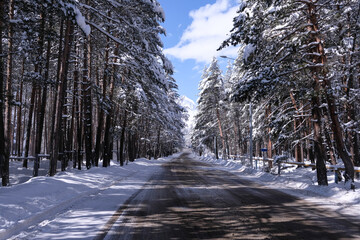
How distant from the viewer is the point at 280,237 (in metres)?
4.78

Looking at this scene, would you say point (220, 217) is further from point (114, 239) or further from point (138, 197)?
point (138, 197)

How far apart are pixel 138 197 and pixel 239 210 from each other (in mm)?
3547

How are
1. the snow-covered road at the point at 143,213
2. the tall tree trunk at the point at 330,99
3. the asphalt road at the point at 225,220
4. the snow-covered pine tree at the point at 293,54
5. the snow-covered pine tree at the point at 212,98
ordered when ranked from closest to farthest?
the asphalt road at the point at 225,220 → the snow-covered road at the point at 143,213 → the tall tree trunk at the point at 330,99 → the snow-covered pine tree at the point at 293,54 → the snow-covered pine tree at the point at 212,98

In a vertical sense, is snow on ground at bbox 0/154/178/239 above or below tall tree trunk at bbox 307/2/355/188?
below

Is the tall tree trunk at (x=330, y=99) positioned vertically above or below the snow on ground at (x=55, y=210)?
above

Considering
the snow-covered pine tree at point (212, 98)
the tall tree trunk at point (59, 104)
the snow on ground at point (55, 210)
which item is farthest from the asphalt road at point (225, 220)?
the snow-covered pine tree at point (212, 98)

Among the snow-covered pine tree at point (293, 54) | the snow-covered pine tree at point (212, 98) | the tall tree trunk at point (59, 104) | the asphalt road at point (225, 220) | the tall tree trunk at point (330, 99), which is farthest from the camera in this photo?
the snow-covered pine tree at point (212, 98)

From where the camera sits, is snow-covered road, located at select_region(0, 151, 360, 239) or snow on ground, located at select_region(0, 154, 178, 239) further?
snow-covered road, located at select_region(0, 151, 360, 239)

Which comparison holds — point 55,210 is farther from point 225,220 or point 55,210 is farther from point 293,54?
point 293,54

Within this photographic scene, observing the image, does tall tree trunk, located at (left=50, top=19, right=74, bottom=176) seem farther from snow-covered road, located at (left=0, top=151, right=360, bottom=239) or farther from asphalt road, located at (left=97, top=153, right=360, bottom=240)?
asphalt road, located at (left=97, top=153, right=360, bottom=240)

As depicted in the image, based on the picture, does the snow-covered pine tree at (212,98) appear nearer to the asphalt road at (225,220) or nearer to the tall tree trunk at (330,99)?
the tall tree trunk at (330,99)

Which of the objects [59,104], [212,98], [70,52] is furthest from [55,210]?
[212,98]

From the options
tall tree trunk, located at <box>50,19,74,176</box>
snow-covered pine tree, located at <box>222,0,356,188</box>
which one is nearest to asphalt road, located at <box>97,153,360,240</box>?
snow-covered pine tree, located at <box>222,0,356,188</box>

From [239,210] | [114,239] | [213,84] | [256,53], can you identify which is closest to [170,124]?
[213,84]
